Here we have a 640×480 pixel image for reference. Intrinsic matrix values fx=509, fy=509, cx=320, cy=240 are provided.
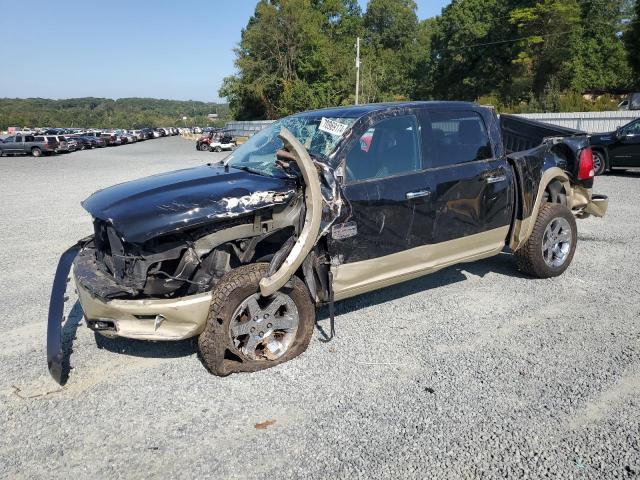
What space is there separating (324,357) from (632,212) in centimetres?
746

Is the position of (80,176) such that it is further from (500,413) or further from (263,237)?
(500,413)

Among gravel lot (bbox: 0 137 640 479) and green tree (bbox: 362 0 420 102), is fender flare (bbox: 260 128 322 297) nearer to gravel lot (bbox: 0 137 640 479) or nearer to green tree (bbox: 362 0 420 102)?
gravel lot (bbox: 0 137 640 479)

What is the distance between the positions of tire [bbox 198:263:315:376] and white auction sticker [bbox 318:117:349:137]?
1218 millimetres

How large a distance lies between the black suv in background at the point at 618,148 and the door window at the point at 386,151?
10895 millimetres

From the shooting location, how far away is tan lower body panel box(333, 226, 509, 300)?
12.6ft

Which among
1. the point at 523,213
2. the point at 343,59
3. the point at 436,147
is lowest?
the point at 523,213

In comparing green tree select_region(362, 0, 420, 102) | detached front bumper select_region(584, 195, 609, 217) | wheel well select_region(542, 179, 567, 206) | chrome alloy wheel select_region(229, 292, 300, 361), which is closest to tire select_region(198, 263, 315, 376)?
chrome alloy wheel select_region(229, 292, 300, 361)

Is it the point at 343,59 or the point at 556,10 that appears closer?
the point at 556,10

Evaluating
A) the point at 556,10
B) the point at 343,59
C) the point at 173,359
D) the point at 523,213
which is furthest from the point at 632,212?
the point at 343,59

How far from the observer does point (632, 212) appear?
8789 mm

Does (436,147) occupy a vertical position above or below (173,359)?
above

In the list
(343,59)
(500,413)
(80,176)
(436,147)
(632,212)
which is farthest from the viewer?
(343,59)

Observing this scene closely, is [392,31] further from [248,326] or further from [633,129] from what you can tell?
[248,326]

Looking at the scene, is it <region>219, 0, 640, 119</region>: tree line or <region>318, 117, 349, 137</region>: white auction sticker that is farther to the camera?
<region>219, 0, 640, 119</region>: tree line
